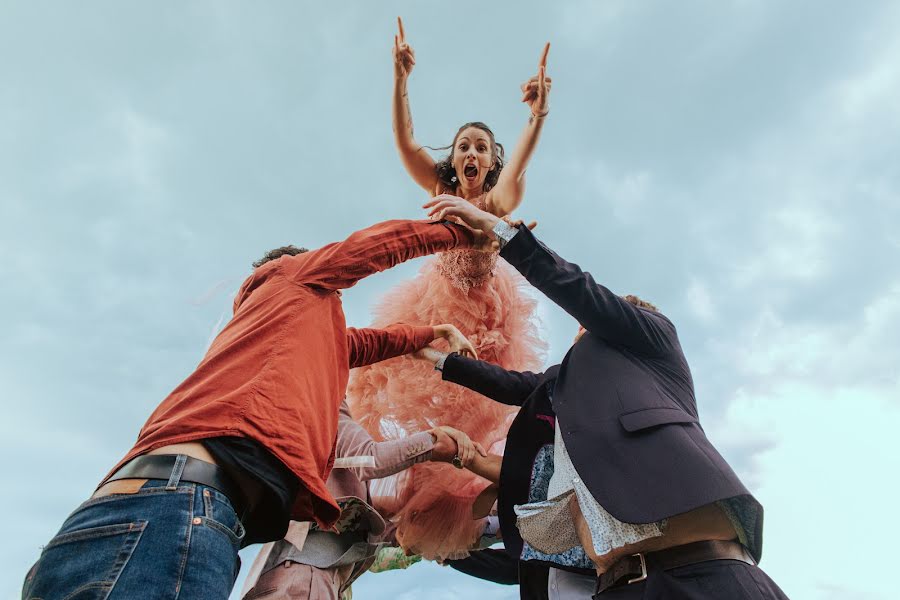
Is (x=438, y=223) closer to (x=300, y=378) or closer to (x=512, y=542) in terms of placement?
(x=300, y=378)

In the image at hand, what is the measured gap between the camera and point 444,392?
4.02 metres

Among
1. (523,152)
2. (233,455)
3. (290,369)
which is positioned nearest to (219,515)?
(233,455)

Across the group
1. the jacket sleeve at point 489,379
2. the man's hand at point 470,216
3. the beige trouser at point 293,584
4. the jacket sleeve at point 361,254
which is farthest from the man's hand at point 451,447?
the jacket sleeve at point 361,254

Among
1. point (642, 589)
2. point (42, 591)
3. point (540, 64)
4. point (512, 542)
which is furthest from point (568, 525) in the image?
point (540, 64)

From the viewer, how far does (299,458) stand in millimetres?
1813

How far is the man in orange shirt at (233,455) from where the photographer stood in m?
1.46

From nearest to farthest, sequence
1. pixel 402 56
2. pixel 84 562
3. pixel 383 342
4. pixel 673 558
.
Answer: pixel 84 562
pixel 673 558
pixel 383 342
pixel 402 56

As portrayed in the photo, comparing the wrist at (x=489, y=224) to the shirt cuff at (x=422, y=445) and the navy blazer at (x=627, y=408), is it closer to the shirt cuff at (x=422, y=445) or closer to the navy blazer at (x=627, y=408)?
the navy blazer at (x=627, y=408)

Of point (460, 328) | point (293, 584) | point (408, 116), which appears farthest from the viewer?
point (408, 116)

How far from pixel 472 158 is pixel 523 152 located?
43 cm

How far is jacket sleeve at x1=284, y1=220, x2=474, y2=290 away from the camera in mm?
2248

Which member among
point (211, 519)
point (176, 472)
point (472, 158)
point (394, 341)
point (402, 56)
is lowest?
point (211, 519)

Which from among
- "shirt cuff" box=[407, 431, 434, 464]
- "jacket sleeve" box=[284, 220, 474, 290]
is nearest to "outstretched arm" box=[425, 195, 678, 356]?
"jacket sleeve" box=[284, 220, 474, 290]

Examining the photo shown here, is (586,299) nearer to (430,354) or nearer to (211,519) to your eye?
(430,354)
